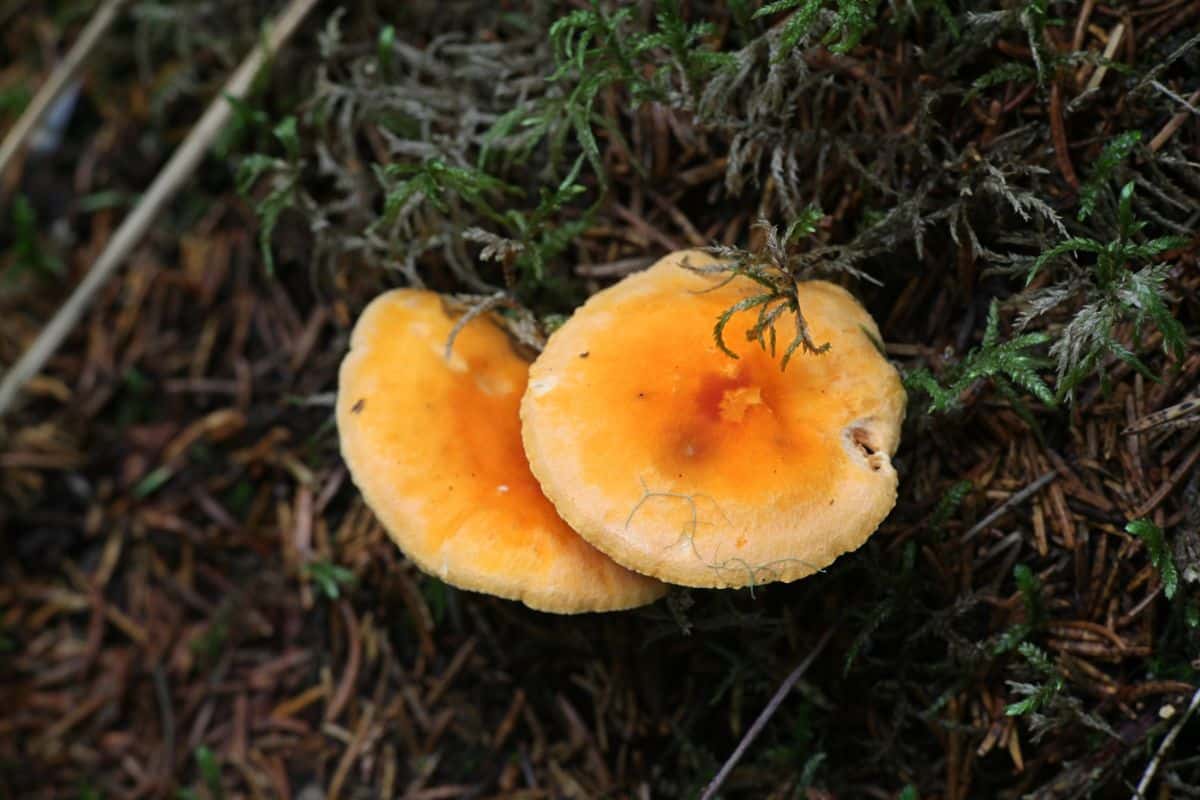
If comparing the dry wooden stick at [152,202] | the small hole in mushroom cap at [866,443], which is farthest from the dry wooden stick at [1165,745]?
the dry wooden stick at [152,202]

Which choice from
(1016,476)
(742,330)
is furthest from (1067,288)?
(742,330)

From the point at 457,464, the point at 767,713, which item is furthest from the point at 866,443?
the point at 457,464

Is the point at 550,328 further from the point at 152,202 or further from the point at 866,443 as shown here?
the point at 152,202

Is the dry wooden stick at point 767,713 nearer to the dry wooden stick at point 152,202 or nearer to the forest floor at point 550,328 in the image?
the forest floor at point 550,328

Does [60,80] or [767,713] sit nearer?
[767,713]

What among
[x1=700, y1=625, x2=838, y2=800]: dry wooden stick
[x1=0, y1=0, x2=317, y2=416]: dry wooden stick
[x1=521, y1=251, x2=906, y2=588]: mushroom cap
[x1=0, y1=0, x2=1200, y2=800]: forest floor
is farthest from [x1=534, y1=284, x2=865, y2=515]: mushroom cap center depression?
[x1=0, y1=0, x2=317, y2=416]: dry wooden stick

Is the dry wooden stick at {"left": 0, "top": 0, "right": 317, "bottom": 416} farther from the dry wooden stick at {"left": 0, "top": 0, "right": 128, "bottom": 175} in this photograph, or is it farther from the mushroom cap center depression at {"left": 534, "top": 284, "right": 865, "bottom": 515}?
the mushroom cap center depression at {"left": 534, "top": 284, "right": 865, "bottom": 515}
